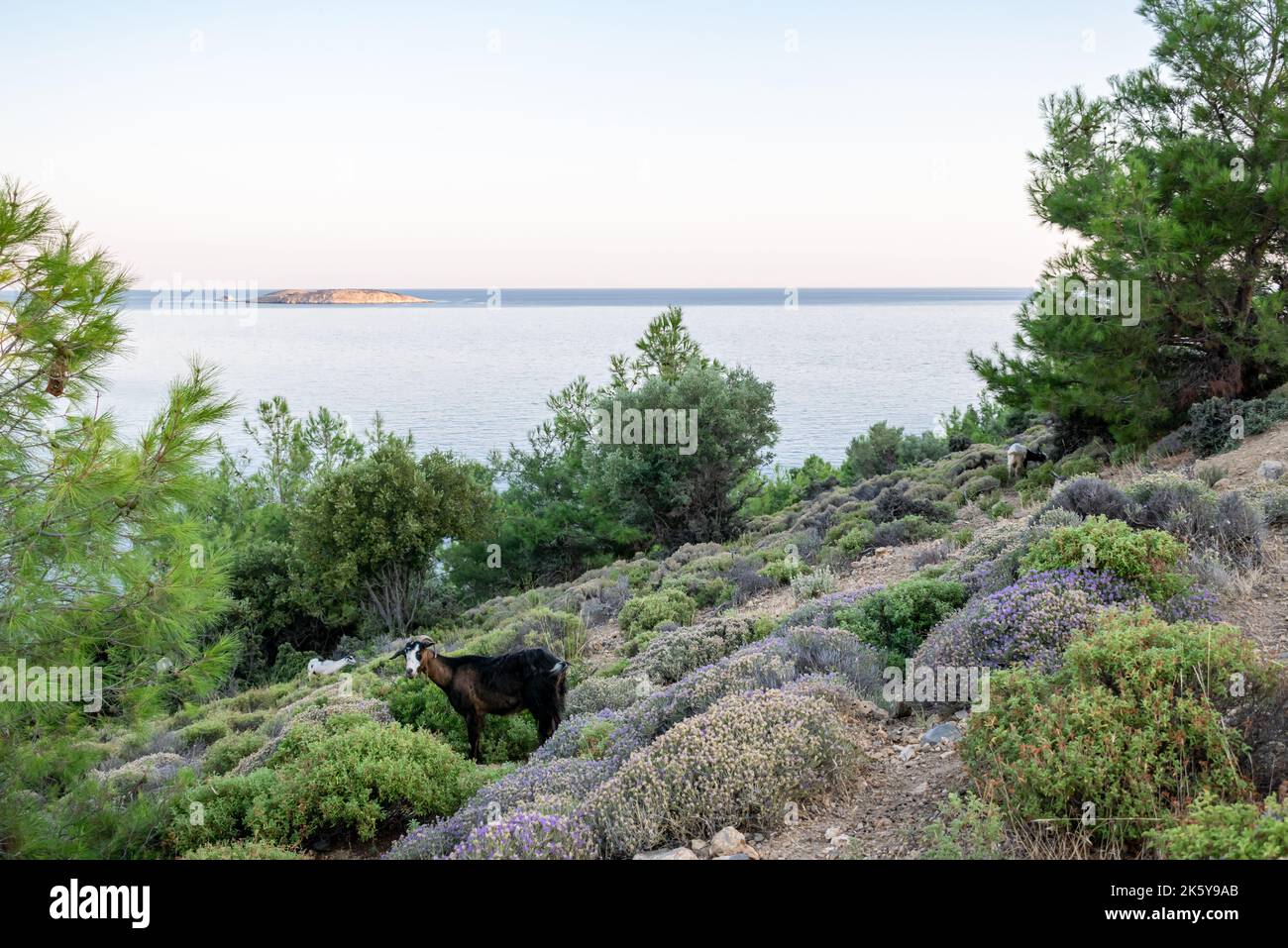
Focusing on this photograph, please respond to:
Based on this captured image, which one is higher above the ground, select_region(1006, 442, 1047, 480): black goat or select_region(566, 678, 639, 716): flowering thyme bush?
select_region(1006, 442, 1047, 480): black goat

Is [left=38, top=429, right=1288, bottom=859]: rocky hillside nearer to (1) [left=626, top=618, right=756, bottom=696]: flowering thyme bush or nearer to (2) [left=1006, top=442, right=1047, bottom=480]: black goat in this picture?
(1) [left=626, top=618, right=756, bottom=696]: flowering thyme bush

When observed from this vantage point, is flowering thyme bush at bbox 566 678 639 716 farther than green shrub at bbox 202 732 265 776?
No

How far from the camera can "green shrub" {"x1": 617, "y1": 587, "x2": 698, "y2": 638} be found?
44.2ft

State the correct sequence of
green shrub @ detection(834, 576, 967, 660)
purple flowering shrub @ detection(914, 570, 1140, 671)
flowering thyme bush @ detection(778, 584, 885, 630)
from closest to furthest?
purple flowering shrub @ detection(914, 570, 1140, 671) → green shrub @ detection(834, 576, 967, 660) → flowering thyme bush @ detection(778, 584, 885, 630)

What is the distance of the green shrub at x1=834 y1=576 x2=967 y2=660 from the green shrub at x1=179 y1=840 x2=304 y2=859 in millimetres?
5182

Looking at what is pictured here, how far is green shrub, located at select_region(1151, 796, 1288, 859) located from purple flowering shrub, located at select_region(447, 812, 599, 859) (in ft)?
9.63

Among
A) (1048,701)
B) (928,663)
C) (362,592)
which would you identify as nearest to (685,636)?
(928,663)

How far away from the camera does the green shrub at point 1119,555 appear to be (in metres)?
6.95

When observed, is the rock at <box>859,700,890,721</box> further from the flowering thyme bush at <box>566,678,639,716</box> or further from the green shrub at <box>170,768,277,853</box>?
the green shrub at <box>170,768,277,853</box>

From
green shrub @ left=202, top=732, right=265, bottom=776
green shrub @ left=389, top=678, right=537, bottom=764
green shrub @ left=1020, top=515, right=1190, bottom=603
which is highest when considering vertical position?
green shrub @ left=1020, top=515, right=1190, bottom=603

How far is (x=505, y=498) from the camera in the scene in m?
34.8

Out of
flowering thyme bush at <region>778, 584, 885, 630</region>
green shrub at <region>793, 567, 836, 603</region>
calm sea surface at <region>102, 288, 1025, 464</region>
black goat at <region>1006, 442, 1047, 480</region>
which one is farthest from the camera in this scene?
calm sea surface at <region>102, 288, 1025, 464</region>

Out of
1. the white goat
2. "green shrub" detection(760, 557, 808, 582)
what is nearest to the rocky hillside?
→ "green shrub" detection(760, 557, 808, 582)
